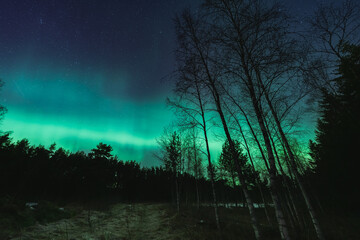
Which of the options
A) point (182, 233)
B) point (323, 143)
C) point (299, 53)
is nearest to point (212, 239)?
point (182, 233)

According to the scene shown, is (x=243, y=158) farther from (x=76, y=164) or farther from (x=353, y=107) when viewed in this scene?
(x=76, y=164)

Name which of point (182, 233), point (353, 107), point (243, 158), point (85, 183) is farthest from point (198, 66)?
point (85, 183)

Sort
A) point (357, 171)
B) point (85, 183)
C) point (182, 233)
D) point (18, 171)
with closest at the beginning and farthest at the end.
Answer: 1. point (182, 233)
2. point (357, 171)
3. point (18, 171)
4. point (85, 183)

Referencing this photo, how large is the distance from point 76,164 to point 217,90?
39.9m

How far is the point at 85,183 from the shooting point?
33.2 m

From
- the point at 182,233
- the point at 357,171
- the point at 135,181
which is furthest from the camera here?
the point at 135,181

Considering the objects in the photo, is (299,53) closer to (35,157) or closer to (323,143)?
(323,143)

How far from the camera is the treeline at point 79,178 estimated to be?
2688 cm

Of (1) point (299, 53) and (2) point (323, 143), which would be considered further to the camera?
(2) point (323, 143)

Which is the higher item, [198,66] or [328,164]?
[198,66]

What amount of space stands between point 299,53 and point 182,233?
1033 cm

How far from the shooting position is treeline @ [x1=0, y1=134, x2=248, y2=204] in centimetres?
2688

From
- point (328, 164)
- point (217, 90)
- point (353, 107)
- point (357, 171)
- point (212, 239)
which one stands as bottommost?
point (212, 239)

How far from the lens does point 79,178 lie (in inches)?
1297
